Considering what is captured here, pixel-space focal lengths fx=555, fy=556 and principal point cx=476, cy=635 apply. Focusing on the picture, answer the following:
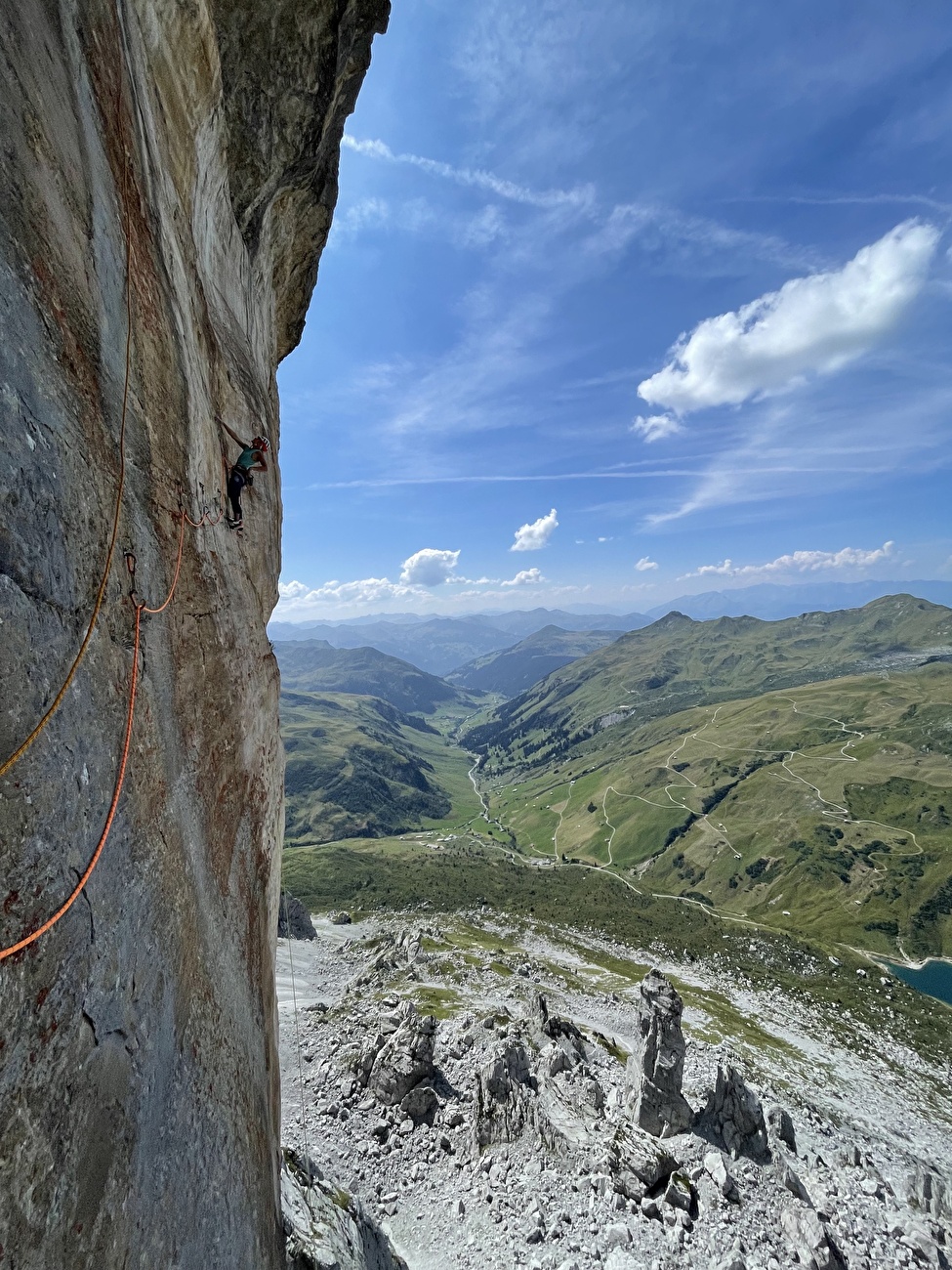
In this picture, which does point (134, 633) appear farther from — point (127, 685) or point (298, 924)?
point (298, 924)

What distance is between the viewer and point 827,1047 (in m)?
72.6

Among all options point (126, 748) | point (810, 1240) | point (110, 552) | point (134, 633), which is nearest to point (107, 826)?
point (126, 748)

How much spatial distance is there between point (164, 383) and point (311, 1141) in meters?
36.4

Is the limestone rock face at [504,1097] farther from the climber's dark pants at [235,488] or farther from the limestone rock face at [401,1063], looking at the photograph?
the climber's dark pants at [235,488]

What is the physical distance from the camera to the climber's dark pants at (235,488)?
13.9 metres

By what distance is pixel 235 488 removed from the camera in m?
14.0

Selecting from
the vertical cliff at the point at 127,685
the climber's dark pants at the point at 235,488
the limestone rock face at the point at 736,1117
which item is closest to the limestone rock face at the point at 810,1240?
the limestone rock face at the point at 736,1117

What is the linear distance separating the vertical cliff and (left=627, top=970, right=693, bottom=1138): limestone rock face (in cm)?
2766

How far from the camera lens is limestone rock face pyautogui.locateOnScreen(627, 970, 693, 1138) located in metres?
31.6

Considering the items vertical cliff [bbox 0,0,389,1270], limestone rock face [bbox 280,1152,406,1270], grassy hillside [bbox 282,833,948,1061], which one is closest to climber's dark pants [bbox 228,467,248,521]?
vertical cliff [bbox 0,0,389,1270]

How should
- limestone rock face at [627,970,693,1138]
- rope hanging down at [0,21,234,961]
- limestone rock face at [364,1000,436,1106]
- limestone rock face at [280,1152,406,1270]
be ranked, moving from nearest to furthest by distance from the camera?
rope hanging down at [0,21,234,961] < limestone rock face at [280,1152,406,1270] < limestone rock face at [364,1000,436,1106] < limestone rock face at [627,970,693,1138]

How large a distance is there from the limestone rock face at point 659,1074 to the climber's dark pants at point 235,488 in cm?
3857

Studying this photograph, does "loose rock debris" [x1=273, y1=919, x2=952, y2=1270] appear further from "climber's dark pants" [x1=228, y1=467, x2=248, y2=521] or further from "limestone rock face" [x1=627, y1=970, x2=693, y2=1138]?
"climber's dark pants" [x1=228, y1=467, x2=248, y2=521]

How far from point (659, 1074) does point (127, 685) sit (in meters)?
39.2
